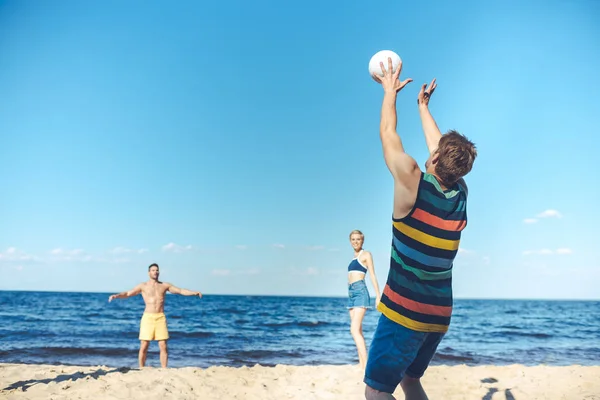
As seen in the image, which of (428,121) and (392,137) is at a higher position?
(428,121)

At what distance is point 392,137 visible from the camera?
9.29 feet

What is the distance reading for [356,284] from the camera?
847 centimetres

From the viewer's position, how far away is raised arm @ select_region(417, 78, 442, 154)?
133 inches

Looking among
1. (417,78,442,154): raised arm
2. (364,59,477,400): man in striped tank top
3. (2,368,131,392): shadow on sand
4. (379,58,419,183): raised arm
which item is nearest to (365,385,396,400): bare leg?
(364,59,477,400): man in striped tank top

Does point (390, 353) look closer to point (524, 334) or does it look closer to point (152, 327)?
point (152, 327)

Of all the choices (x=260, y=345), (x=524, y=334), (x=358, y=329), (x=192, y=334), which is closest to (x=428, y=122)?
(x=358, y=329)

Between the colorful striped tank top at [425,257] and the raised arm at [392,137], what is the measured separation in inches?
5.1

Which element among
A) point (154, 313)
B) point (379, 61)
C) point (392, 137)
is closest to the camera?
point (392, 137)

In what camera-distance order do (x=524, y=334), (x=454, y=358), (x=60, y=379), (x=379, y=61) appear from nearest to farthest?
(x=379, y=61) → (x=60, y=379) → (x=454, y=358) → (x=524, y=334)

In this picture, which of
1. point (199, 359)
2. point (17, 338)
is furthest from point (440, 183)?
point (17, 338)

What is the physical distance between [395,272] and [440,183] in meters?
0.56

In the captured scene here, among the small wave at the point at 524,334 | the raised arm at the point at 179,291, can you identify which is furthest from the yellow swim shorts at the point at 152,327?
the small wave at the point at 524,334

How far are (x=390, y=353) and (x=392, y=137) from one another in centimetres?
118

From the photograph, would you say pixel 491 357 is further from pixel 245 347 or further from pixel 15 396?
pixel 15 396
